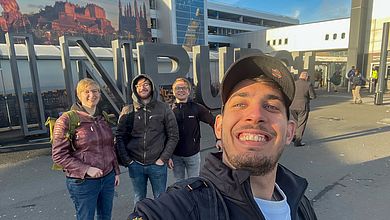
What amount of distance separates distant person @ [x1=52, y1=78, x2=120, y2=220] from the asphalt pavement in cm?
87

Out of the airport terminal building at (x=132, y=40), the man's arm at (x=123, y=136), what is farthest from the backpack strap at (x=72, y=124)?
the airport terminal building at (x=132, y=40)

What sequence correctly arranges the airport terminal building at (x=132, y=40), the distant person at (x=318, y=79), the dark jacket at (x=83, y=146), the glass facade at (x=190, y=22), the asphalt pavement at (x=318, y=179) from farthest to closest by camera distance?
the glass facade at (x=190, y=22) < the distant person at (x=318, y=79) < the airport terminal building at (x=132, y=40) < the asphalt pavement at (x=318, y=179) < the dark jacket at (x=83, y=146)

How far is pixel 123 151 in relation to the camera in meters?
2.91

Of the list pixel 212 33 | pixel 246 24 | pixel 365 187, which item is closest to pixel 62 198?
pixel 365 187

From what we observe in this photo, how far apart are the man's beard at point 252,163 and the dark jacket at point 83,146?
1744 millimetres

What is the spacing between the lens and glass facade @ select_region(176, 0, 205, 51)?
4428 centimetres

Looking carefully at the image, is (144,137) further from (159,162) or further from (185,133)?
(185,133)

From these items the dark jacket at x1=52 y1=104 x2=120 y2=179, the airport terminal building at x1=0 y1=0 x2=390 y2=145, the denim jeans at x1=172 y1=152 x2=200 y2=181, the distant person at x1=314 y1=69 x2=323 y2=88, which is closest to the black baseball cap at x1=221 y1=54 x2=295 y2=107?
the dark jacket at x1=52 y1=104 x2=120 y2=179

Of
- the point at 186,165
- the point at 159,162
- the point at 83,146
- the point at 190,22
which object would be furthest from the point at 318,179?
the point at 190,22

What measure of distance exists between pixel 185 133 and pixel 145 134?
0.63m

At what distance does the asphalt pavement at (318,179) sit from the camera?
347cm

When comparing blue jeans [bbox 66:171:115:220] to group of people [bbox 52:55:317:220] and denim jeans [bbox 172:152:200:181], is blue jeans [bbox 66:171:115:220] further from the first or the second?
group of people [bbox 52:55:317:220]

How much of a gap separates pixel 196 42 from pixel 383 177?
44618 millimetres

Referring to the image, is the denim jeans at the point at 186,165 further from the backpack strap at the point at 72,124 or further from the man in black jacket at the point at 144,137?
the backpack strap at the point at 72,124
